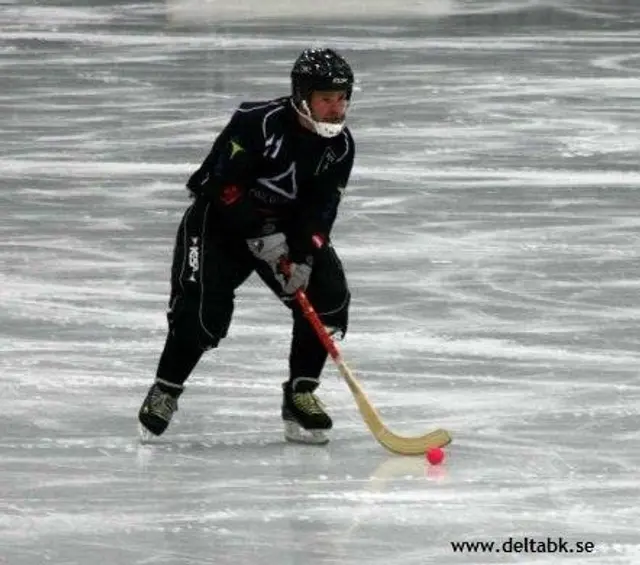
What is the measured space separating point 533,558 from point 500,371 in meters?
2.33

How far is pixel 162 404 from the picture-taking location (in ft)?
24.2

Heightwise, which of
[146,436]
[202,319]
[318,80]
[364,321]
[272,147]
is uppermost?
[318,80]

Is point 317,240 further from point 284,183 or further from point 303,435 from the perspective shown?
point 303,435

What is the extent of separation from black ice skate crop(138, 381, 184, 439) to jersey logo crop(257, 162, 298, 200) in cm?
71

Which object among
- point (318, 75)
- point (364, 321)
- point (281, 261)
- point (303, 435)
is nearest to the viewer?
point (318, 75)

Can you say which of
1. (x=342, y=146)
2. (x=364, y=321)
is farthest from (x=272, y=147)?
(x=364, y=321)

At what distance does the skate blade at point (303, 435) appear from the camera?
733 centimetres

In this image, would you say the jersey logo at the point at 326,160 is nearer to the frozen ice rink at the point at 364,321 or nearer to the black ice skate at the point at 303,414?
the black ice skate at the point at 303,414

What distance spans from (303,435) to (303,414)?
0.08 metres

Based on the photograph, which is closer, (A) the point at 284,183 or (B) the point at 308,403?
(A) the point at 284,183

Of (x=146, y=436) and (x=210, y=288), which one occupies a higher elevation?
(x=210, y=288)

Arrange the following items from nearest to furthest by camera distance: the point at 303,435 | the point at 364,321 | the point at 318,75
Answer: the point at 318,75, the point at 303,435, the point at 364,321

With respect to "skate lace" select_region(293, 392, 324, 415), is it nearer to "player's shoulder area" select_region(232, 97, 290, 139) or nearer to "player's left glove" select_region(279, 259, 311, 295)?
"player's left glove" select_region(279, 259, 311, 295)

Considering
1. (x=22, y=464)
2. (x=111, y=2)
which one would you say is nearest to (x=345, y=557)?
(x=22, y=464)
